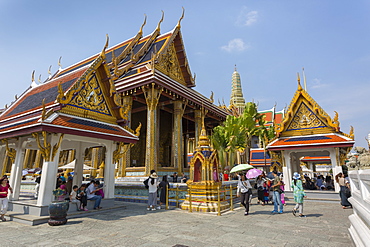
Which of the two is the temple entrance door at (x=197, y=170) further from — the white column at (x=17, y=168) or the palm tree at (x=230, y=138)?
the palm tree at (x=230, y=138)

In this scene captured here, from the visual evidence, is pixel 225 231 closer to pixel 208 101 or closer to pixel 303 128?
pixel 303 128

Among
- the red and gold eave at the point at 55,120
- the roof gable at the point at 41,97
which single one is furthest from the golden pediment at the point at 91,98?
the roof gable at the point at 41,97

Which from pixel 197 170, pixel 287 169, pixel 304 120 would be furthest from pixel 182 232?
pixel 304 120

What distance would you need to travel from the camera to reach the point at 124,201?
451 inches

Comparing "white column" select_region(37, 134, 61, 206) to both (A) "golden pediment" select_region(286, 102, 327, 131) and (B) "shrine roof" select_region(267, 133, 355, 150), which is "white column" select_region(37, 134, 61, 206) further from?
(A) "golden pediment" select_region(286, 102, 327, 131)

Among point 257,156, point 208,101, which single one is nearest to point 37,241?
point 208,101

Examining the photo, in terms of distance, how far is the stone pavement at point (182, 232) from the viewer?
14.7ft

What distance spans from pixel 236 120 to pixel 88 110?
54.0 feet

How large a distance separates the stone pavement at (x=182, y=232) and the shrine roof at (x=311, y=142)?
186 inches

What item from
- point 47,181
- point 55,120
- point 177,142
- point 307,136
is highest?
point 177,142

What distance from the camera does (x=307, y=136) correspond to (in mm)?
12039

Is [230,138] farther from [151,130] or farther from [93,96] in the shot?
[93,96]

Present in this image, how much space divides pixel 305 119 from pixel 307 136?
949mm

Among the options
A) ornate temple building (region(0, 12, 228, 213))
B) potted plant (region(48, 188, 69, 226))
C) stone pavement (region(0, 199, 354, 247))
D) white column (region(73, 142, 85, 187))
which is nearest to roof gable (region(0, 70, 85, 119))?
ornate temple building (region(0, 12, 228, 213))
